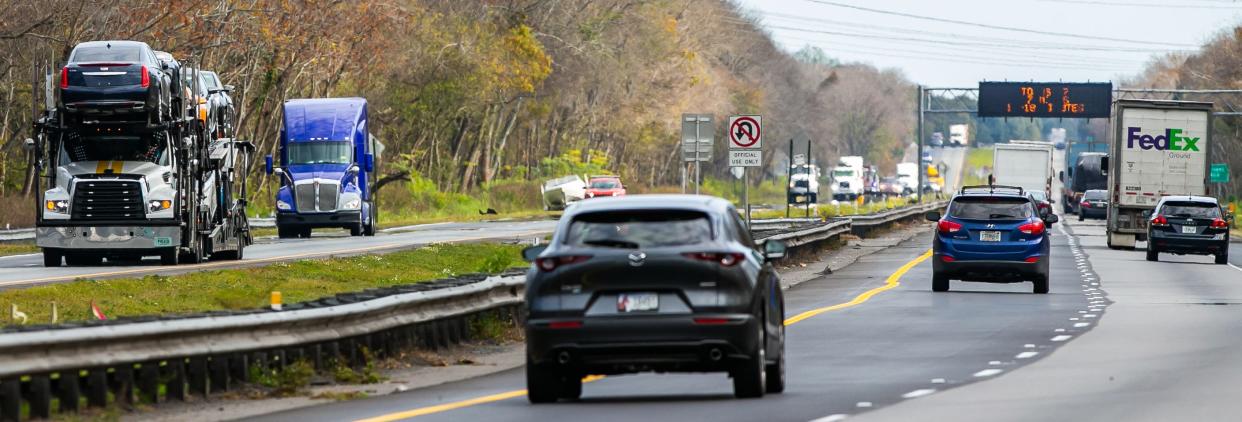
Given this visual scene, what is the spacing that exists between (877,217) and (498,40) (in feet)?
79.1

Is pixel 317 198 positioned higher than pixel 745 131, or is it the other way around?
pixel 745 131

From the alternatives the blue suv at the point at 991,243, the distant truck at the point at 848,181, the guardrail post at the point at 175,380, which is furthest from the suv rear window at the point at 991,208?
the distant truck at the point at 848,181

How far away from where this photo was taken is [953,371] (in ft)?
56.6

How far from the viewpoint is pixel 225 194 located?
36.6 m

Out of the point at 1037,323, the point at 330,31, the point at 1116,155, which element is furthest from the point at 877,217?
the point at 1037,323

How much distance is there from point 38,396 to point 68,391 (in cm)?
35

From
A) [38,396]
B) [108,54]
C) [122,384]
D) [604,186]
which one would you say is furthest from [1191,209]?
[604,186]

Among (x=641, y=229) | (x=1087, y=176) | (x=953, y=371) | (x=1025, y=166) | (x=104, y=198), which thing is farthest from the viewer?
(x=1087, y=176)

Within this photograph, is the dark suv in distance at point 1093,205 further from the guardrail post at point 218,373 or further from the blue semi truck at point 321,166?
the guardrail post at point 218,373

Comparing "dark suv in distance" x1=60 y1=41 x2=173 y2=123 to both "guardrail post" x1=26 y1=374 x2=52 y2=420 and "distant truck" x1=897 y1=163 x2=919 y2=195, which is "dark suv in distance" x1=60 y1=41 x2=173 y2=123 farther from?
"distant truck" x1=897 y1=163 x2=919 y2=195

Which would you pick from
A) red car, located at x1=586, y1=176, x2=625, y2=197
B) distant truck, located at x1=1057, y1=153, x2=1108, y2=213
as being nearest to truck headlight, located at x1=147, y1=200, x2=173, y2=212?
red car, located at x1=586, y1=176, x2=625, y2=197

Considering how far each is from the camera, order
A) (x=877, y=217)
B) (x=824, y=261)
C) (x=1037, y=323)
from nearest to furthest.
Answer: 1. (x=1037, y=323)
2. (x=824, y=261)
3. (x=877, y=217)

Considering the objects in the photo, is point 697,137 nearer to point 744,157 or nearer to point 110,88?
point 744,157

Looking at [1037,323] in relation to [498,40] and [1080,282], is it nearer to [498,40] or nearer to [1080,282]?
[1080,282]
